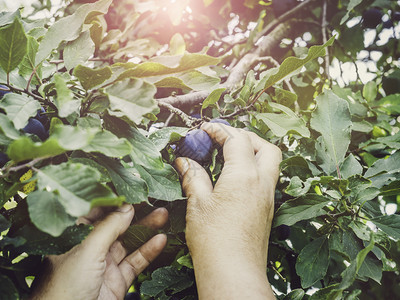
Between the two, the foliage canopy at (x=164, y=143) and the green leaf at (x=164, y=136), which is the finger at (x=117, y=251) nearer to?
the foliage canopy at (x=164, y=143)

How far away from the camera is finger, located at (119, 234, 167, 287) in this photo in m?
0.89

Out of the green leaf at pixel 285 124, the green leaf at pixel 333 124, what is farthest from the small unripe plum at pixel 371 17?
the green leaf at pixel 285 124

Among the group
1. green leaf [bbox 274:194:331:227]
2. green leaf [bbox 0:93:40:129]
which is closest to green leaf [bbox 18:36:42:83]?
green leaf [bbox 0:93:40:129]

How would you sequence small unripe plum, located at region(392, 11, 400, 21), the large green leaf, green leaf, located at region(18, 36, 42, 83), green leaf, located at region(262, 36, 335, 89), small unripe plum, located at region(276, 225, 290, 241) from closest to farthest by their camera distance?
the large green leaf
green leaf, located at region(18, 36, 42, 83)
green leaf, located at region(262, 36, 335, 89)
small unripe plum, located at region(276, 225, 290, 241)
small unripe plum, located at region(392, 11, 400, 21)

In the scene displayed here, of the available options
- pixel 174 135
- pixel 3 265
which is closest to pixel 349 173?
pixel 174 135

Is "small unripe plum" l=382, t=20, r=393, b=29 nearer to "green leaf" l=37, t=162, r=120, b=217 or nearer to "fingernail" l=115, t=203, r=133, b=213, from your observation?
"fingernail" l=115, t=203, r=133, b=213

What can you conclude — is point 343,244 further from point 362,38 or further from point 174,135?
point 362,38

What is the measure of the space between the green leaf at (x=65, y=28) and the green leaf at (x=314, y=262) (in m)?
0.83

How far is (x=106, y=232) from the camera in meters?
0.73

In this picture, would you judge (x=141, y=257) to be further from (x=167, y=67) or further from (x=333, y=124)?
(x=333, y=124)

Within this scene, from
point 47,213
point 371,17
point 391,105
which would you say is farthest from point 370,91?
point 47,213

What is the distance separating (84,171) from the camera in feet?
1.50

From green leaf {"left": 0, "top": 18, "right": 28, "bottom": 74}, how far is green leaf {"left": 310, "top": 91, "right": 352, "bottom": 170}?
77cm

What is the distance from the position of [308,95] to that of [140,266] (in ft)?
4.08
